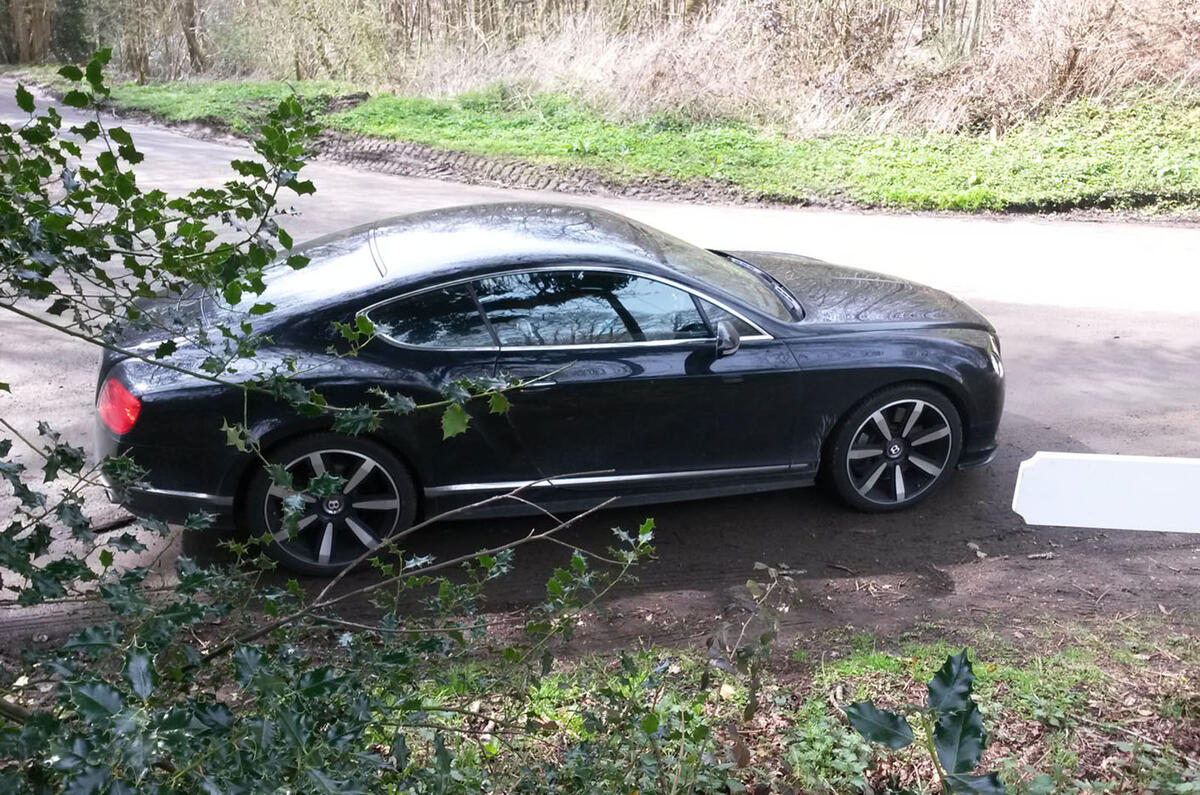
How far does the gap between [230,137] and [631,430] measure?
17.5 meters

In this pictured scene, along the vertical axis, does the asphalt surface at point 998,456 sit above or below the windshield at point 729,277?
below

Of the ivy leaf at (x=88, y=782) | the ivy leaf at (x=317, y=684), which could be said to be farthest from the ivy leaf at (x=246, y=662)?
the ivy leaf at (x=88, y=782)

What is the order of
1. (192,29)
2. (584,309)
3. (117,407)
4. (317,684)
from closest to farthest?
(317,684), (117,407), (584,309), (192,29)

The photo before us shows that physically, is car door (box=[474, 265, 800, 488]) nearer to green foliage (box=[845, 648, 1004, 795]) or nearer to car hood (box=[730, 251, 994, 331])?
car hood (box=[730, 251, 994, 331])

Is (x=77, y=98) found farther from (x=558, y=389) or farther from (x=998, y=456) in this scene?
(x=998, y=456)

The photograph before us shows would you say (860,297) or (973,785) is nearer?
(973,785)

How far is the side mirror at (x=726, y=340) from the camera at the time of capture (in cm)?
518

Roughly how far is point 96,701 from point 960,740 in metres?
1.29

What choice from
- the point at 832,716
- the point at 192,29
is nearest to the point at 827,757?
the point at 832,716

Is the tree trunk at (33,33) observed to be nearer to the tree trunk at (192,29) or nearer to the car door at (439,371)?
the tree trunk at (192,29)

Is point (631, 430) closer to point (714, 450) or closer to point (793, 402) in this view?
point (714, 450)

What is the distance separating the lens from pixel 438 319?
16.3ft

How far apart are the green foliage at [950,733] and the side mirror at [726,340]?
11.6ft

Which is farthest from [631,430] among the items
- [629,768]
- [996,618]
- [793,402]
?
[629,768]
